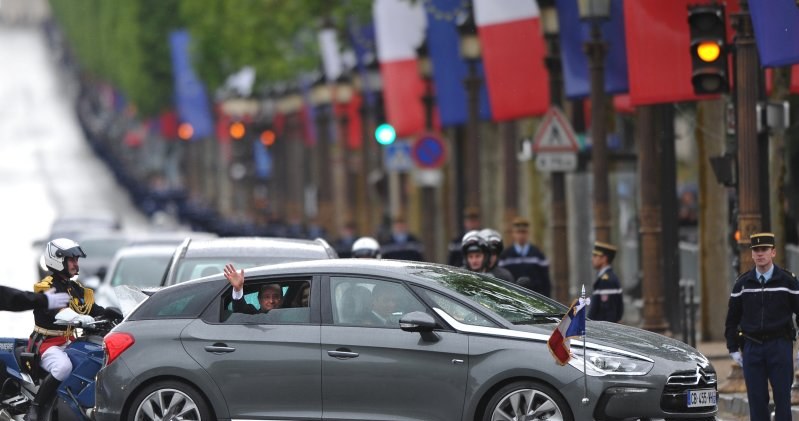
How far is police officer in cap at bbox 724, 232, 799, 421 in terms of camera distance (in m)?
15.3

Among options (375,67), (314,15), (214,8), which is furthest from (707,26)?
(214,8)

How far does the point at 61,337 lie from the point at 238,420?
193 centimetres

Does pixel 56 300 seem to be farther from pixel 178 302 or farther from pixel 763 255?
pixel 763 255

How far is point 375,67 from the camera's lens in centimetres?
4253

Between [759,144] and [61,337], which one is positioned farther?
[759,144]

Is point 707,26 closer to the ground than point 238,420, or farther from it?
farther from it

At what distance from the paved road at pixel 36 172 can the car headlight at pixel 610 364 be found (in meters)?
14.4

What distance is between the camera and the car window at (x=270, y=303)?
50.2ft

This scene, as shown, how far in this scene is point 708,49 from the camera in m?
18.4

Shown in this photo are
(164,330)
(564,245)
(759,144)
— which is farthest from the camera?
(564,245)

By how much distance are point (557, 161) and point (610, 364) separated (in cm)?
1192

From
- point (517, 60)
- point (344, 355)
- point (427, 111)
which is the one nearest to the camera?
point (344, 355)

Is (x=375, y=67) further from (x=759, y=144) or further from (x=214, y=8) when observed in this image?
(x=214, y=8)

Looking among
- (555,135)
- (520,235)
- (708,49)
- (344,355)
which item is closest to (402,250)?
(555,135)
